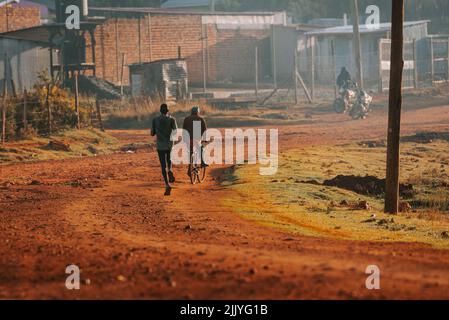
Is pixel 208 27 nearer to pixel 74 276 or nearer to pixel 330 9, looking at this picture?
pixel 330 9

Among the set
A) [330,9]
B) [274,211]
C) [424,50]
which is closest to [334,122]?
[424,50]

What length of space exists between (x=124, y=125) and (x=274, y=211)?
72.8ft

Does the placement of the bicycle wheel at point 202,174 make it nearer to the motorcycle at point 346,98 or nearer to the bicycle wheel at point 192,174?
the bicycle wheel at point 192,174

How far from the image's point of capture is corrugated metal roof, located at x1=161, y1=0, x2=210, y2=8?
79.2m

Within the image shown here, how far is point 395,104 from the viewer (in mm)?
18500

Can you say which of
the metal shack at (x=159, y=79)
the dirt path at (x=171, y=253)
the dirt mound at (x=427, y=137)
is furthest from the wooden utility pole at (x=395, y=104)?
the metal shack at (x=159, y=79)

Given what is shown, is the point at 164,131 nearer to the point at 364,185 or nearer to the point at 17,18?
the point at 364,185

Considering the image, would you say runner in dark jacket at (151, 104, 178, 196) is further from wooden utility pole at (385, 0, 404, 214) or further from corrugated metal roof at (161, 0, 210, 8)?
corrugated metal roof at (161, 0, 210, 8)

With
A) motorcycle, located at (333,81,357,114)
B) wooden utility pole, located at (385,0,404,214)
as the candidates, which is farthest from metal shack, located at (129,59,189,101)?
wooden utility pole, located at (385,0,404,214)

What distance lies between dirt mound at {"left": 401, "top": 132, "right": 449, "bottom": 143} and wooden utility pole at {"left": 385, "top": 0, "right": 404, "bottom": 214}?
1350 centimetres

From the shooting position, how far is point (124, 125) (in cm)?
3947

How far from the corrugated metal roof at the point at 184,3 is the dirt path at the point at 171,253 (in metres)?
58.9

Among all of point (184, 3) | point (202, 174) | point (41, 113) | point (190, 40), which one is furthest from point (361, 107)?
point (184, 3)

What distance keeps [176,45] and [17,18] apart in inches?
381
